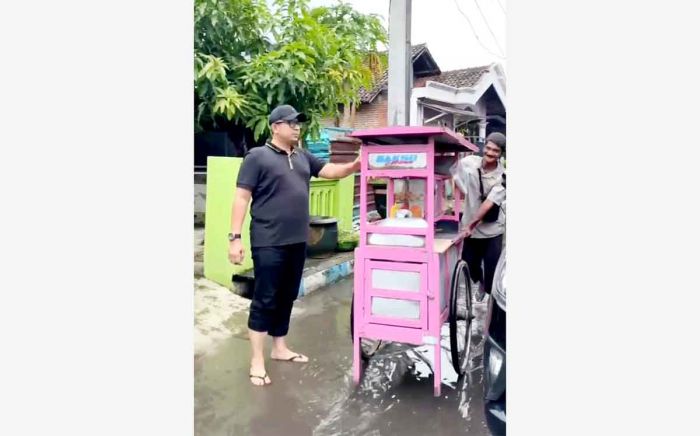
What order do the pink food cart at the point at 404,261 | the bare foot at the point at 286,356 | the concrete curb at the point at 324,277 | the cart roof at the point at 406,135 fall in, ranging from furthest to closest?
the concrete curb at the point at 324,277 < the bare foot at the point at 286,356 < the pink food cart at the point at 404,261 < the cart roof at the point at 406,135

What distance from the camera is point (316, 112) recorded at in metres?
3.30

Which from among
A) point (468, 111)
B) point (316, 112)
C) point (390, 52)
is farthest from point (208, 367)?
point (468, 111)

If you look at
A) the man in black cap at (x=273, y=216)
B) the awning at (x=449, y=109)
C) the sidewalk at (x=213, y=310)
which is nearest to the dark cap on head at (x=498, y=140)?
the man in black cap at (x=273, y=216)

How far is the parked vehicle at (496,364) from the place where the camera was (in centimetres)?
168

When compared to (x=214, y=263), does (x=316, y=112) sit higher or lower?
higher

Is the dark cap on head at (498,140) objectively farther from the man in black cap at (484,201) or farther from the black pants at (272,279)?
the black pants at (272,279)

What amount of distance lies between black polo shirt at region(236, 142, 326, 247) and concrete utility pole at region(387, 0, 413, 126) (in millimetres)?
815

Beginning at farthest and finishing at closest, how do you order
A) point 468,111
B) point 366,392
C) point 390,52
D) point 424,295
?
point 468,111
point 390,52
point 366,392
point 424,295

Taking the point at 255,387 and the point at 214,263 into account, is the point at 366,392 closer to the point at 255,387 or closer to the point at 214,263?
the point at 255,387

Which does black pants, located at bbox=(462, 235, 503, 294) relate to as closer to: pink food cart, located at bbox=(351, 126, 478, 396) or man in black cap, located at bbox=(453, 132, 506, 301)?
man in black cap, located at bbox=(453, 132, 506, 301)

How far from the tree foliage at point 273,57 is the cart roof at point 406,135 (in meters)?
0.86

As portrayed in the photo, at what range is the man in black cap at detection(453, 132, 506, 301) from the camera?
3.02 meters
